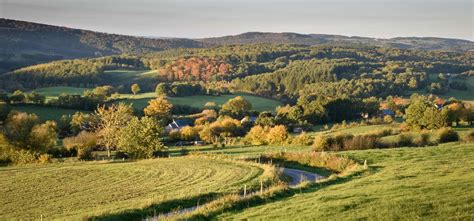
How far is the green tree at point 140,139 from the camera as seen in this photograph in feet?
178

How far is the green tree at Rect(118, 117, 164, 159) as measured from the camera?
5441 cm

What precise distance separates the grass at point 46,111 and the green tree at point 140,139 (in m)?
49.4

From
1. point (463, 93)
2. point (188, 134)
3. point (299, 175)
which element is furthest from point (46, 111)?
point (463, 93)

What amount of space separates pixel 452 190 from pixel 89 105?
4050 inches

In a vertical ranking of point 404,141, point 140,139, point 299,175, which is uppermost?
point 404,141

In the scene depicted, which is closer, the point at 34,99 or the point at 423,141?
the point at 423,141

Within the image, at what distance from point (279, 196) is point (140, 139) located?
1349 inches

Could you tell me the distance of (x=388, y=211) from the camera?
15.4 m

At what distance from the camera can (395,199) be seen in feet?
55.5

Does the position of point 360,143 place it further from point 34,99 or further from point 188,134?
point 34,99

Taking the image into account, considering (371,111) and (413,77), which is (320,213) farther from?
(413,77)

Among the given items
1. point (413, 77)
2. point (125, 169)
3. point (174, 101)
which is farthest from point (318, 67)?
point (125, 169)

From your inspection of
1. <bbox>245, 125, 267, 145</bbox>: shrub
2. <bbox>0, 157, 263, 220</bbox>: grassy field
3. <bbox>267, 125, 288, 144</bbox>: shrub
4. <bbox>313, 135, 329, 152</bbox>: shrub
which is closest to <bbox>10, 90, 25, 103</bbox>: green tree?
<bbox>245, 125, 267, 145</bbox>: shrub

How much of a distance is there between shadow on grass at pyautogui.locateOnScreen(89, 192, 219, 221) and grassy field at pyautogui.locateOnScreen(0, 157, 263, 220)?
0.05 m
